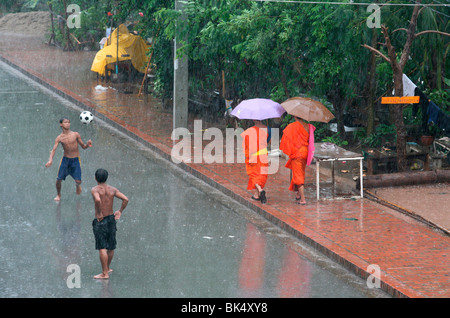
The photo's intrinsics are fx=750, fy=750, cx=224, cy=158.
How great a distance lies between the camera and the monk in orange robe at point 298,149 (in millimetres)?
12172

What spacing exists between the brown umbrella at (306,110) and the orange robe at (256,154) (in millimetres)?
610

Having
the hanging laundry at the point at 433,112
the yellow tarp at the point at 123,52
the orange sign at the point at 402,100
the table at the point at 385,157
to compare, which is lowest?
the table at the point at 385,157

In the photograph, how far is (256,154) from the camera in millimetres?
12141

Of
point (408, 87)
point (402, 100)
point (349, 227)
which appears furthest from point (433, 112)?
point (349, 227)

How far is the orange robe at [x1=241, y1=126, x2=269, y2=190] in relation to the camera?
39.9 ft

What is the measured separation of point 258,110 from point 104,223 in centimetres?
421

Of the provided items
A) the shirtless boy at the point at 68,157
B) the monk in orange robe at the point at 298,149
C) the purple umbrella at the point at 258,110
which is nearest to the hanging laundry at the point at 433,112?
the monk in orange robe at the point at 298,149

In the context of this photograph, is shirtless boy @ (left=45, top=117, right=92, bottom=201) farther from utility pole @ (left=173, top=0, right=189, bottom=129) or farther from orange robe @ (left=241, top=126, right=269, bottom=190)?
utility pole @ (left=173, top=0, right=189, bottom=129)

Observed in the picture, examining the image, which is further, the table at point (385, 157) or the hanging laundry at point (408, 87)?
the hanging laundry at point (408, 87)

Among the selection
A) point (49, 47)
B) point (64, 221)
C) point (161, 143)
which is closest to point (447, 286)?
point (64, 221)

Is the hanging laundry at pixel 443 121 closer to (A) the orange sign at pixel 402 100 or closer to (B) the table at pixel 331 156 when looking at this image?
(A) the orange sign at pixel 402 100

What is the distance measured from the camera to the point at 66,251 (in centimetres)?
996
